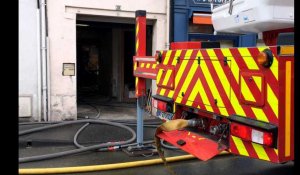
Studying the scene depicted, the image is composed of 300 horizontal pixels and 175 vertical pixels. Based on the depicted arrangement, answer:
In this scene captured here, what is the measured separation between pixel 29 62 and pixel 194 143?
524 cm

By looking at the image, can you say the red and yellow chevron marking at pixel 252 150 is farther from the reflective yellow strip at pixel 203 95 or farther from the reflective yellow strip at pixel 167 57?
the reflective yellow strip at pixel 167 57

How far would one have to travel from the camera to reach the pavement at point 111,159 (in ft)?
16.1

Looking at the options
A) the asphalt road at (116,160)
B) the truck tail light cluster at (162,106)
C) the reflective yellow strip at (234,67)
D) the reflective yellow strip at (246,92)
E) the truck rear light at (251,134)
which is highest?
the reflective yellow strip at (234,67)

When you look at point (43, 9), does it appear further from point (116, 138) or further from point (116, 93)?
point (116, 93)

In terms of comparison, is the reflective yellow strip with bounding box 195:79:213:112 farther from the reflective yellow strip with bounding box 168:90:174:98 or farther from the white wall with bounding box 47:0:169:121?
the white wall with bounding box 47:0:169:121

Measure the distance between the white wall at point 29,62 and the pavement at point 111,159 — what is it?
84cm

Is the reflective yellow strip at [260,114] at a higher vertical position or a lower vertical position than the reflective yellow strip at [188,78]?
lower

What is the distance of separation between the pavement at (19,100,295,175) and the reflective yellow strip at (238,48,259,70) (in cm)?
225

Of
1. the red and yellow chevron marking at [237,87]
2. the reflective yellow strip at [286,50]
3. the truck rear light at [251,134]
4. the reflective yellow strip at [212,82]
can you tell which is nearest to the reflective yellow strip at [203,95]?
the red and yellow chevron marking at [237,87]

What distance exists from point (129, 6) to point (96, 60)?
9.31 metres

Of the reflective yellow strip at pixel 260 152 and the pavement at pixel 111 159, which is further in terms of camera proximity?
the pavement at pixel 111 159

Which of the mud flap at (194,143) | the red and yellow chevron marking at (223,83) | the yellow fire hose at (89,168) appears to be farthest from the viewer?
the yellow fire hose at (89,168)

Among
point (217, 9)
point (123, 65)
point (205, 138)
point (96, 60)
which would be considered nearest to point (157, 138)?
point (205, 138)

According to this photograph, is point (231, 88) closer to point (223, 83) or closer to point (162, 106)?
point (223, 83)
